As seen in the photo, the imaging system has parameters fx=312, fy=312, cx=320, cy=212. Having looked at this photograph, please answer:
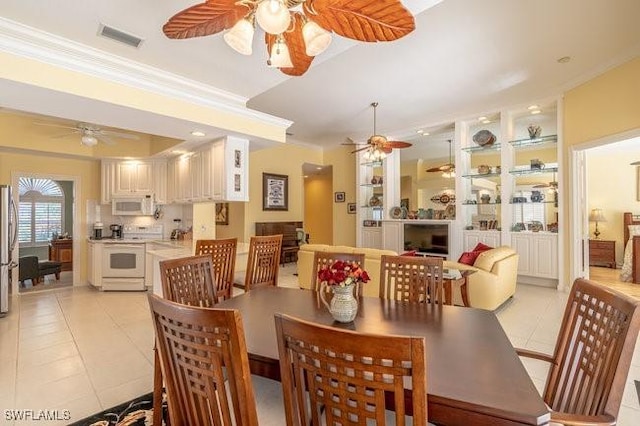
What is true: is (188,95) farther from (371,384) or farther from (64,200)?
(64,200)

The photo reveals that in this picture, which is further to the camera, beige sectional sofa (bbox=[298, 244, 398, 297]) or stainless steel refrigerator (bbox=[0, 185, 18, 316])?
stainless steel refrigerator (bbox=[0, 185, 18, 316])

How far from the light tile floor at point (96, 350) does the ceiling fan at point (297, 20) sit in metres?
2.33

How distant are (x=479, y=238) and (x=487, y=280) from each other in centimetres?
264

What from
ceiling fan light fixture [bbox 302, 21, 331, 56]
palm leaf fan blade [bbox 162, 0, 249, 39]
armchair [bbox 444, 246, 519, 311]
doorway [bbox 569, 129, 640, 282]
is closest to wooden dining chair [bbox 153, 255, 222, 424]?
palm leaf fan blade [bbox 162, 0, 249, 39]

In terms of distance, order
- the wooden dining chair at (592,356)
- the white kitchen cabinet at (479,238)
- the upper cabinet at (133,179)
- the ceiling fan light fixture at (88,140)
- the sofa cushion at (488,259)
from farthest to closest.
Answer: the upper cabinet at (133,179) < the white kitchen cabinet at (479,238) < the ceiling fan light fixture at (88,140) < the sofa cushion at (488,259) < the wooden dining chair at (592,356)

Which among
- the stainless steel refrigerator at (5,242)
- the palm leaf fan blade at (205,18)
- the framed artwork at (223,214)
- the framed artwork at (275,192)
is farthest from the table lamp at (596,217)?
the stainless steel refrigerator at (5,242)

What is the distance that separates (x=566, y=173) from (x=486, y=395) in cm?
535

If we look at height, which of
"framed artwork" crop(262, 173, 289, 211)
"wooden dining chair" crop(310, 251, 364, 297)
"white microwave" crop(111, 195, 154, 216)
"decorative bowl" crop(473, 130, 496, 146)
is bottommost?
"wooden dining chair" crop(310, 251, 364, 297)

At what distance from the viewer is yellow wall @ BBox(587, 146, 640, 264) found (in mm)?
7043

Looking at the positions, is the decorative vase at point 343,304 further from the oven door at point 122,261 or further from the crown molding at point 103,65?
the oven door at point 122,261

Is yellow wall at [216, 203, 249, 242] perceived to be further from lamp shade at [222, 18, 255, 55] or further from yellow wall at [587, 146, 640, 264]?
yellow wall at [587, 146, 640, 264]

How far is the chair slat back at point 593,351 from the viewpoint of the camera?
104cm

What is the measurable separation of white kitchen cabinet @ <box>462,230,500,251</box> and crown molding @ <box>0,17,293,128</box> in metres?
4.90

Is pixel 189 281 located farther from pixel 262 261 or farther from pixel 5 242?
pixel 5 242
